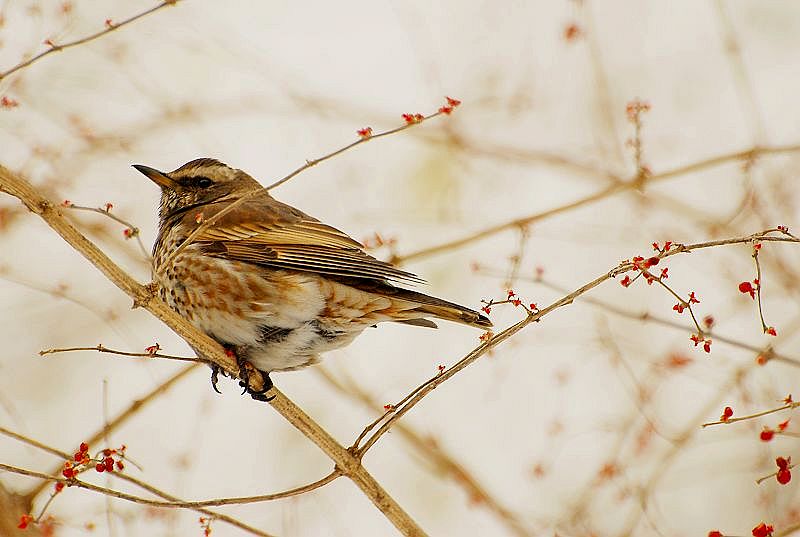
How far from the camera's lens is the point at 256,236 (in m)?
4.77

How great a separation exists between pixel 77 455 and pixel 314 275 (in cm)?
157

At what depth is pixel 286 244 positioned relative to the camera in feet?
15.4

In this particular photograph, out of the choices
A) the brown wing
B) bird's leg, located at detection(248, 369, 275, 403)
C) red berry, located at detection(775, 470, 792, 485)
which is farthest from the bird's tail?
red berry, located at detection(775, 470, 792, 485)

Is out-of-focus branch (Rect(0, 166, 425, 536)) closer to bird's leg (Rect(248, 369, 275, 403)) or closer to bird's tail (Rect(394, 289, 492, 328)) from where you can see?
bird's leg (Rect(248, 369, 275, 403))

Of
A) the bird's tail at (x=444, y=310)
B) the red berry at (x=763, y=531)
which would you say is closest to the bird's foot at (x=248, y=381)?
the bird's tail at (x=444, y=310)

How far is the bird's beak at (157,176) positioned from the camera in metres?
5.25

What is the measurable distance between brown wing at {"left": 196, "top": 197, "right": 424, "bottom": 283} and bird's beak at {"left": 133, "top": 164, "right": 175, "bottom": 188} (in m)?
0.68

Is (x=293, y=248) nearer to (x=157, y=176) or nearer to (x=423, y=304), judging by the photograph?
(x=423, y=304)

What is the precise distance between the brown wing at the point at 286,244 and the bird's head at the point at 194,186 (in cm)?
64

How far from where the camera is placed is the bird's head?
5.57 metres

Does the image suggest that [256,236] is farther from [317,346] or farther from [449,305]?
[449,305]

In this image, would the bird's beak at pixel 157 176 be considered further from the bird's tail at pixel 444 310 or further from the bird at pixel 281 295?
the bird's tail at pixel 444 310

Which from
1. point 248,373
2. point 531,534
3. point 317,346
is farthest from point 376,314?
point 531,534

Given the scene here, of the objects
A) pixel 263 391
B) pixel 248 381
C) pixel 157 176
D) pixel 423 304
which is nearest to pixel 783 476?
pixel 423 304
